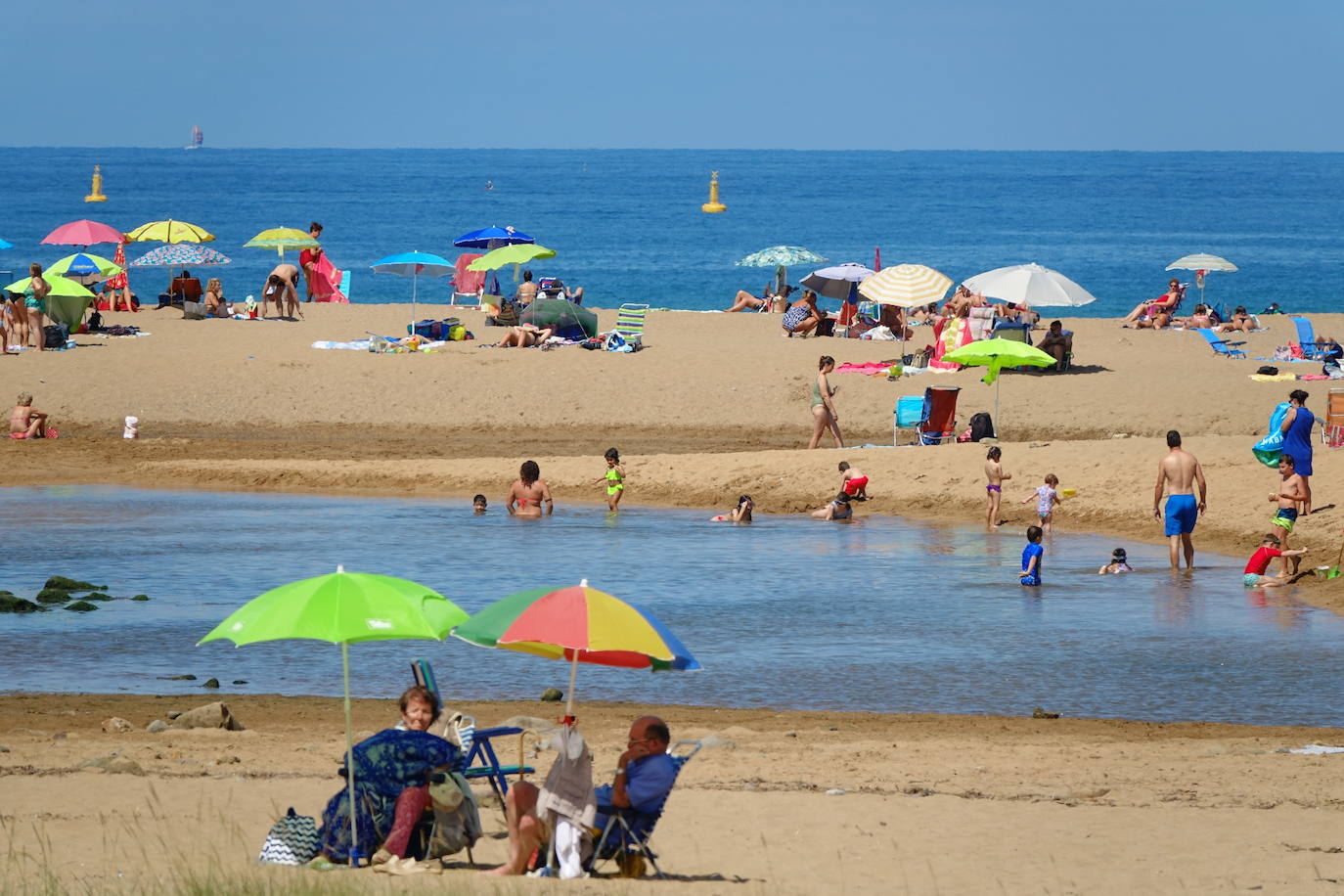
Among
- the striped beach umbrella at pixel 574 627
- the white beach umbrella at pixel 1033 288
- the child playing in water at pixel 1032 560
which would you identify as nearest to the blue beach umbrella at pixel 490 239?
the white beach umbrella at pixel 1033 288

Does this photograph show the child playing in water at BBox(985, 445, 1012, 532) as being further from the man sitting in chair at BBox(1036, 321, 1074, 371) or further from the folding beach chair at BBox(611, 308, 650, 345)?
the folding beach chair at BBox(611, 308, 650, 345)

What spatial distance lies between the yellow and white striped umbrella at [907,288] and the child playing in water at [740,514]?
30.5ft

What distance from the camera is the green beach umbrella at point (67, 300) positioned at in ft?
94.4

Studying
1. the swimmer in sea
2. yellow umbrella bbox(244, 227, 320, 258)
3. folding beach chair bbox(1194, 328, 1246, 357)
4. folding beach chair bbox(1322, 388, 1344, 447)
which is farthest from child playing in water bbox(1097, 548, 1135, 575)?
yellow umbrella bbox(244, 227, 320, 258)

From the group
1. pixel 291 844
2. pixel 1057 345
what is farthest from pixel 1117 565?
pixel 291 844

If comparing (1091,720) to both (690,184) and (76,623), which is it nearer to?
(76,623)

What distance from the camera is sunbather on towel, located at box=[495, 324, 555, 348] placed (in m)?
29.1

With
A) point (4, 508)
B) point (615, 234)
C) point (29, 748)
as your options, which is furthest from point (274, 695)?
point (615, 234)

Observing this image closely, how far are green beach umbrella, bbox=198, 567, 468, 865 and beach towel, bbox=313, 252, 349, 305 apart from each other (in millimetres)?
28766

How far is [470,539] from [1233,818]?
10.9m

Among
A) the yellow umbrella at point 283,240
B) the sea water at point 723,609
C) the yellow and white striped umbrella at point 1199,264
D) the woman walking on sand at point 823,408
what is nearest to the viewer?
the sea water at point 723,609

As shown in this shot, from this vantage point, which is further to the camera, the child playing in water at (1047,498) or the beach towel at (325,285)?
the beach towel at (325,285)

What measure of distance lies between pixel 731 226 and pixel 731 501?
8244 cm

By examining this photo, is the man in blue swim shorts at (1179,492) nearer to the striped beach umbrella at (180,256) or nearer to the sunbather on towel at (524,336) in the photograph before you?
the sunbather on towel at (524,336)
